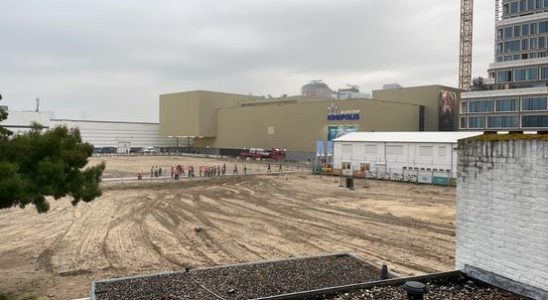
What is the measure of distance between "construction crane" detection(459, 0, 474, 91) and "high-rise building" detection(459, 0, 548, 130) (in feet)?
72.2

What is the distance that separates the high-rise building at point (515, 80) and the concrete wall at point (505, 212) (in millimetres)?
74124

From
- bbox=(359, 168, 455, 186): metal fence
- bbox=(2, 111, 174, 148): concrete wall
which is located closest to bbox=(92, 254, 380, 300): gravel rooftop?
bbox=(359, 168, 455, 186): metal fence

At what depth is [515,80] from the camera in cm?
8481

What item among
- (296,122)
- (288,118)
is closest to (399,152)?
(296,122)

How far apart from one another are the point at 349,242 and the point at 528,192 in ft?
39.4

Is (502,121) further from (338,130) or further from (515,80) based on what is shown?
(338,130)

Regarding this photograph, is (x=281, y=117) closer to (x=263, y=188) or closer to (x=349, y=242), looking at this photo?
(x=263, y=188)

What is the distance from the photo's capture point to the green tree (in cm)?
1151

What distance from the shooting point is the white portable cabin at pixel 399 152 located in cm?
4862

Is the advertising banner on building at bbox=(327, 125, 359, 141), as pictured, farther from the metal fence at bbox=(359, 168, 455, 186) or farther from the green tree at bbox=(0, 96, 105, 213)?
the green tree at bbox=(0, 96, 105, 213)

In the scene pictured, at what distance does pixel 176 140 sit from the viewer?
12600cm

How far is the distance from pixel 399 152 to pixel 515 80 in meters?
46.0

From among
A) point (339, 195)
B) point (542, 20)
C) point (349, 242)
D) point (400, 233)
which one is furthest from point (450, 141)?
point (542, 20)

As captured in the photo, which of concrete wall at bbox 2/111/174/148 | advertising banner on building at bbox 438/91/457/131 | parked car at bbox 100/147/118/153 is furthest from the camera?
parked car at bbox 100/147/118/153
